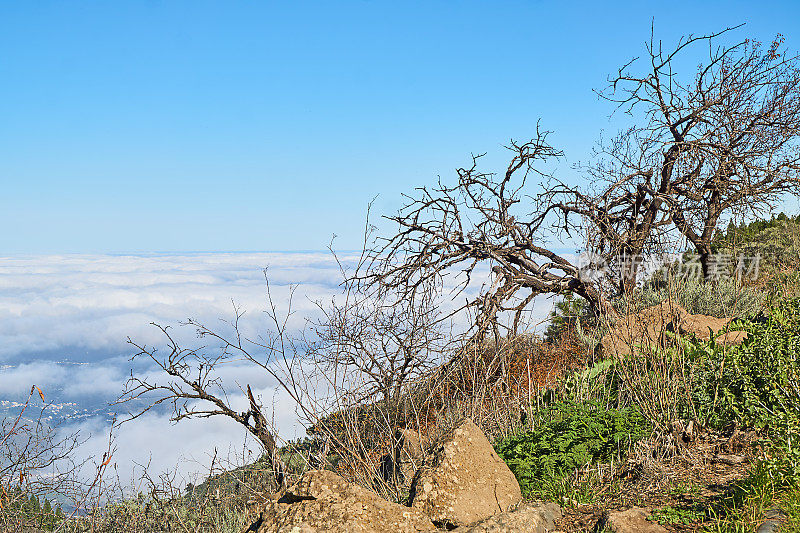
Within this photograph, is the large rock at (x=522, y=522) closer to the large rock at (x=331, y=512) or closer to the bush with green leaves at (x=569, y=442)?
the large rock at (x=331, y=512)

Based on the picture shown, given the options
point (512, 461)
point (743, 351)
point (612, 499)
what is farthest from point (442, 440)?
point (743, 351)

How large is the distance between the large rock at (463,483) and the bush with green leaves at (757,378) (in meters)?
1.70

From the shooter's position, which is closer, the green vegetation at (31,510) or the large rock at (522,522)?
the large rock at (522,522)

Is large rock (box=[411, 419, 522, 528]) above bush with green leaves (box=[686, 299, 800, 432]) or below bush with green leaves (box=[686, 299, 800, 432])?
below

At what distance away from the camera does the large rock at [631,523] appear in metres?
3.44

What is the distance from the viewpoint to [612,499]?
4.02 m

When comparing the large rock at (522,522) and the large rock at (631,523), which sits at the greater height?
the large rock at (522,522)

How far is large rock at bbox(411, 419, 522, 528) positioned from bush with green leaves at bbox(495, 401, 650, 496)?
0.28m

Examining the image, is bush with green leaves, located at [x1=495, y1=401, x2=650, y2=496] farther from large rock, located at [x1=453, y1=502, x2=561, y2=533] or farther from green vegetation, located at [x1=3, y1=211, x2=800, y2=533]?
large rock, located at [x1=453, y1=502, x2=561, y2=533]

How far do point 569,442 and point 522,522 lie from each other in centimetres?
111

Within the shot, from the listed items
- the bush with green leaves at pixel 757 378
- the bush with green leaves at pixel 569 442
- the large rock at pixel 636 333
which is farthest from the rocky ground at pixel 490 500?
the large rock at pixel 636 333

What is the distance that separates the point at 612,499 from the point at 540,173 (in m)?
6.08

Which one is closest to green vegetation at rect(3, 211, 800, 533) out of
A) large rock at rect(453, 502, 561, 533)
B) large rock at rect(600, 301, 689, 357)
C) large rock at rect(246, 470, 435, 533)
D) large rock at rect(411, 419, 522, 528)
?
large rock at rect(600, 301, 689, 357)

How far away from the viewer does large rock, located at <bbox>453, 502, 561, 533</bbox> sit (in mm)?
3230
